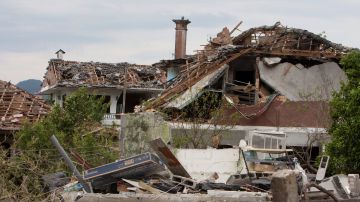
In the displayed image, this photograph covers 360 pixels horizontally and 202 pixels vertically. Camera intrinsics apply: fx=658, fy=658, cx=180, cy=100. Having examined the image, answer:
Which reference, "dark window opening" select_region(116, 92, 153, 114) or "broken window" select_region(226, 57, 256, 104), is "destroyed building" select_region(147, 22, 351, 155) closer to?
"broken window" select_region(226, 57, 256, 104)

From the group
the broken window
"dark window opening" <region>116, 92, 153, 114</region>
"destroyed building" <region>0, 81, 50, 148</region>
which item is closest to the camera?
the broken window

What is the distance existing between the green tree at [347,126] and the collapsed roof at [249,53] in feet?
20.2

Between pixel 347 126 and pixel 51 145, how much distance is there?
688cm

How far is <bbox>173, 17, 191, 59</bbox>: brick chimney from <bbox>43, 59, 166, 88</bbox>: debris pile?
8.63 feet

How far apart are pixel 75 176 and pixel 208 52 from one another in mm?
12663

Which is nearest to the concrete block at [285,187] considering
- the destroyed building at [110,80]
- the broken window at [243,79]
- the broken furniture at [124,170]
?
the broken furniture at [124,170]

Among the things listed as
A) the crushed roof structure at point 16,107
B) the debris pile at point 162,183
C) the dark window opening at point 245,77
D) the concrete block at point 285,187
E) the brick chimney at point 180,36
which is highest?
the brick chimney at point 180,36

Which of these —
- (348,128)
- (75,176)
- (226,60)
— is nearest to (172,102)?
(226,60)

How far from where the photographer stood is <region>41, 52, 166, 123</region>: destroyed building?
30.0 m

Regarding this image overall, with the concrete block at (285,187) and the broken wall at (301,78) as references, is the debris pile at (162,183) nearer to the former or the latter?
the concrete block at (285,187)

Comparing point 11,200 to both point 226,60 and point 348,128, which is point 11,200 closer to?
point 348,128

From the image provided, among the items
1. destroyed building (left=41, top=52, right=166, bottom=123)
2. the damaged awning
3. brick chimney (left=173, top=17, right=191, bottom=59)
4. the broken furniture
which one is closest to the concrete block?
the broken furniture

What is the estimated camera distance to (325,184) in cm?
991

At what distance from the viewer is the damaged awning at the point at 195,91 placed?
777 inches
